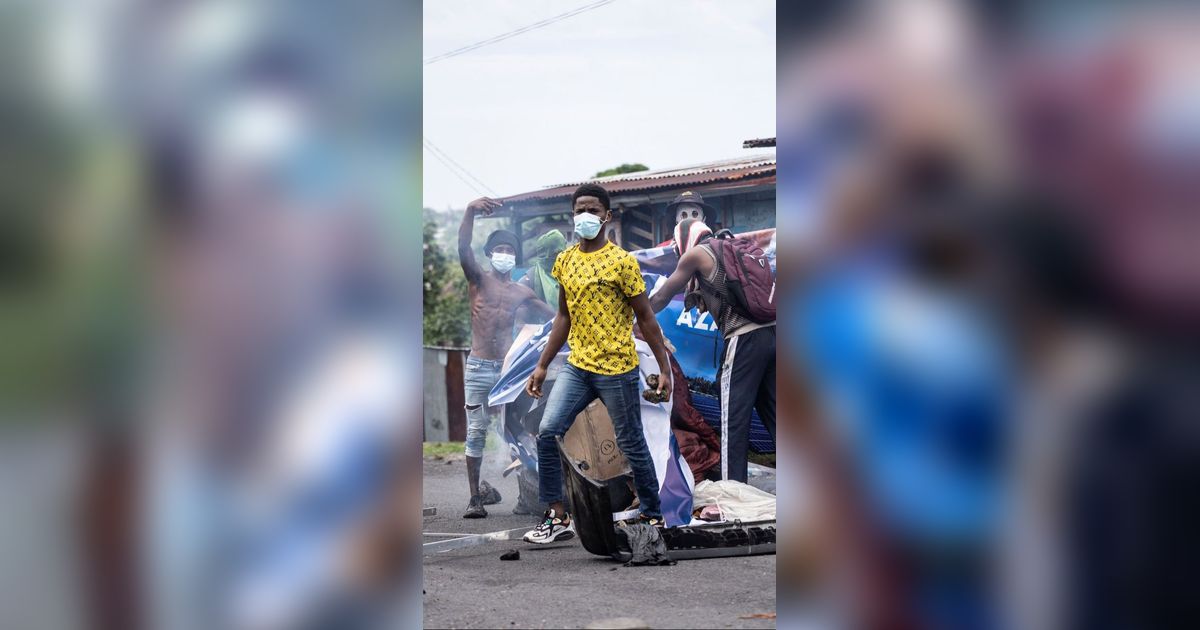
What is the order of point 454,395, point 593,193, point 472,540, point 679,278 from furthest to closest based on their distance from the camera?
point 454,395 < point 679,278 < point 472,540 < point 593,193

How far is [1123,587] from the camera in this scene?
8.52ft

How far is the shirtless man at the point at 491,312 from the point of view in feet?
20.1

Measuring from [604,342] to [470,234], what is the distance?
1191 mm

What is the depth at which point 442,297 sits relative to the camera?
25.5 feet

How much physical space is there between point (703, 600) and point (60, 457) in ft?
7.84

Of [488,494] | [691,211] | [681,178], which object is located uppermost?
[681,178]

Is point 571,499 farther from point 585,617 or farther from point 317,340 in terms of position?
point 317,340

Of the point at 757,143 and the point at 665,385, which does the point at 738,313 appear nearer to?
the point at 665,385

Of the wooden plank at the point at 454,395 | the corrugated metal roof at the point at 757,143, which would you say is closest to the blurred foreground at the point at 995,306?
the corrugated metal roof at the point at 757,143

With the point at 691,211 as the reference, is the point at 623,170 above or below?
above

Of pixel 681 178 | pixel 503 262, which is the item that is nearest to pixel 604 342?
pixel 503 262

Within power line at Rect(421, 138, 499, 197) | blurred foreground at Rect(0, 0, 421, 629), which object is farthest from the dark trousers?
blurred foreground at Rect(0, 0, 421, 629)

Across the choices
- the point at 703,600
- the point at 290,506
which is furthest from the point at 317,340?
the point at 703,600

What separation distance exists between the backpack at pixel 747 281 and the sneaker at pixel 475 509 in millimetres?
1586
